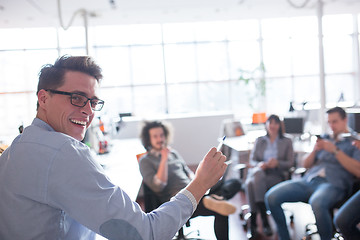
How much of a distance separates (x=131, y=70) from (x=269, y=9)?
505cm

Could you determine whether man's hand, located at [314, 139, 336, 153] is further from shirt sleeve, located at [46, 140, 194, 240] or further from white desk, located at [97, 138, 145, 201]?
shirt sleeve, located at [46, 140, 194, 240]

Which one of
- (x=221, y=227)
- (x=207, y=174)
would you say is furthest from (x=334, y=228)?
(x=207, y=174)

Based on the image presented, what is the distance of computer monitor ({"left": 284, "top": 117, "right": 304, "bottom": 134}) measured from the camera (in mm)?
4527

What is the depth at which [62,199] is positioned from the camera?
829 millimetres

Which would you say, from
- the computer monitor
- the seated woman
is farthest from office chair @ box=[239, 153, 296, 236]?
the computer monitor

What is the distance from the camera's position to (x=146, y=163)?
2713mm

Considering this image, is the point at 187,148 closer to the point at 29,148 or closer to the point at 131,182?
the point at 131,182

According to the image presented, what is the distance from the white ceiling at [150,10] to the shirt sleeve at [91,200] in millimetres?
4372

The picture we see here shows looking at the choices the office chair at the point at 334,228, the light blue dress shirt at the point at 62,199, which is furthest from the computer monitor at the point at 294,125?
the light blue dress shirt at the point at 62,199

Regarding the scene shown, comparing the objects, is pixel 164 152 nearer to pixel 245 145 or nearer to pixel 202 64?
pixel 245 145

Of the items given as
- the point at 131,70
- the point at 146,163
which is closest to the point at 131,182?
the point at 146,163

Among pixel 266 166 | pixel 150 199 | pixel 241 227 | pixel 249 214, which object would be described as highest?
pixel 266 166

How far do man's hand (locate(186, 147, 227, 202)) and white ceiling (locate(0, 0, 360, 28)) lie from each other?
4.30m

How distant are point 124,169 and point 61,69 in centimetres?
170
